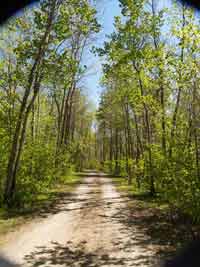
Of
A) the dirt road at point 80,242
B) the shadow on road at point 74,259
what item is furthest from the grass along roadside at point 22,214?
the shadow on road at point 74,259

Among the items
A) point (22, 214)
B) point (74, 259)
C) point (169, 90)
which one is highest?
point (169, 90)

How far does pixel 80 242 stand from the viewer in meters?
8.58

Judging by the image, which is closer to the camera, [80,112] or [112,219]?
[112,219]

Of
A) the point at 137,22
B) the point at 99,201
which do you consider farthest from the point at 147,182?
the point at 137,22

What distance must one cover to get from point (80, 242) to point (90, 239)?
1.30 feet

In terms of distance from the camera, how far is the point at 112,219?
11.7 meters

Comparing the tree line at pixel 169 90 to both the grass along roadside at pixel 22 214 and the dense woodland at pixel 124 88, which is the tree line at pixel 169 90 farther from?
the grass along roadside at pixel 22 214

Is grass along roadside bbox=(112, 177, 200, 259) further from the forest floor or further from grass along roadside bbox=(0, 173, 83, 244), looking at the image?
grass along roadside bbox=(0, 173, 83, 244)

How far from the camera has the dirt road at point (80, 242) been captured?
7098 mm

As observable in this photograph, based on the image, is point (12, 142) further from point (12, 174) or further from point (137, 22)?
point (137, 22)

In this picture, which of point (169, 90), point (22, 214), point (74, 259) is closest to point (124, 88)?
point (169, 90)

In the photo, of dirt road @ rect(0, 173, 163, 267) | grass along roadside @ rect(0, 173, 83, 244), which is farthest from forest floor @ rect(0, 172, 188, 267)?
grass along roadside @ rect(0, 173, 83, 244)

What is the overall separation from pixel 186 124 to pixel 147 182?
7.56 m

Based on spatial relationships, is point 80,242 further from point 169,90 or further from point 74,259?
point 169,90
